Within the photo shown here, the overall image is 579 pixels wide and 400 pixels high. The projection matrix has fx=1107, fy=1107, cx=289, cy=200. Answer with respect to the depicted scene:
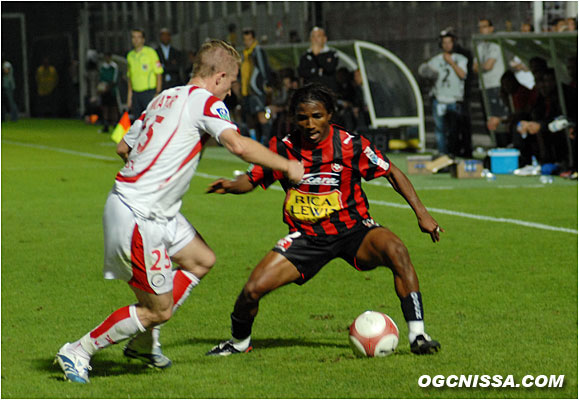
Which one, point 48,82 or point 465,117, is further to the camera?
point 48,82

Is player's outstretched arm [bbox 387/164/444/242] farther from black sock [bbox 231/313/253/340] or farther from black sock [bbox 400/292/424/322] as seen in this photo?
black sock [bbox 231/313/253/340]

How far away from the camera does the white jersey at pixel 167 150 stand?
5277 millimetres

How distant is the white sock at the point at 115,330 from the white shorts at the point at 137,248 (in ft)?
0.60

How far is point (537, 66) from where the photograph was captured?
16.3 m

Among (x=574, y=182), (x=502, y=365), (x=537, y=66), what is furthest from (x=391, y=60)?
(x=502, y=365)

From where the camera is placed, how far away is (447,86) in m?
18.0

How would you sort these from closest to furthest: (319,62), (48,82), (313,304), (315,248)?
(315,248) < (313,304) < (319,62) < (48,82)

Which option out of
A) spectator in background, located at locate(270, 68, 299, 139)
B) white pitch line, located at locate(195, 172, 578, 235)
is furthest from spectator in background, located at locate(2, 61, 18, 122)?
white pitch line, located at locate(195, 172, 578, 235)

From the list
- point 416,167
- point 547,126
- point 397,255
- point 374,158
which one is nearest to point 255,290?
point 397,255

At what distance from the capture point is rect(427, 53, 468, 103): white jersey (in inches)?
705

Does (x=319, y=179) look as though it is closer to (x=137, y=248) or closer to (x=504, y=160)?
(x=137, y=248)

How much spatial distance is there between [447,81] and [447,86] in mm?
81

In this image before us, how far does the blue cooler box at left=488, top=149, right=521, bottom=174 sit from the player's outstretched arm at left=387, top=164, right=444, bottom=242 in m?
10.7

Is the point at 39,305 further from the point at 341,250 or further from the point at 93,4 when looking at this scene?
the point at 93,4
